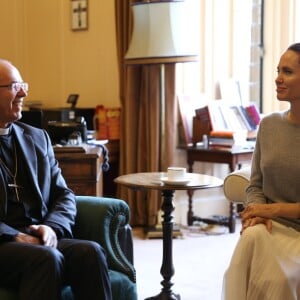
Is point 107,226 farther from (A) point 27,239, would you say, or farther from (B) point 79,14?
(B) point 79,14

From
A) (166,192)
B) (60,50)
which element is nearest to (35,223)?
(166,192)

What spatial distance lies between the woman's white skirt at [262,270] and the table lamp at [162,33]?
1.93m

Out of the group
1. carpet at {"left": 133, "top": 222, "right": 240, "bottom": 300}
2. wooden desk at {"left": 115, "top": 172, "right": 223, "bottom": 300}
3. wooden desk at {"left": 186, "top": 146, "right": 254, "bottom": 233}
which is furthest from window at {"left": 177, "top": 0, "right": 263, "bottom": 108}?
wooden desk at {"left": 115, "top": 172, "right": 223, "bottom": 300}

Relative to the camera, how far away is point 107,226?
2271mm

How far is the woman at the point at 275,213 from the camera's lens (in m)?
1.96

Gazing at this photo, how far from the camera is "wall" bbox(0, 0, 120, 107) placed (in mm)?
4625

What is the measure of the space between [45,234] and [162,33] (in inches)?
75.8

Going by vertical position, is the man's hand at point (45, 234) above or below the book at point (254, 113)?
below

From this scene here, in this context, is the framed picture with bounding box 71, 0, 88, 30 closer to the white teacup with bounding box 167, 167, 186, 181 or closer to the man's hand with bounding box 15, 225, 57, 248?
the white teacup with bounding box 167, 167, 186, 181

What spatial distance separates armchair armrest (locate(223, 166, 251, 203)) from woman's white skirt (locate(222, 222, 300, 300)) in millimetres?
552

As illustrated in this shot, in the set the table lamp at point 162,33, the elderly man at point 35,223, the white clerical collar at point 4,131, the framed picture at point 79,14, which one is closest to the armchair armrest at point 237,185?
the elderly man at point 35,223

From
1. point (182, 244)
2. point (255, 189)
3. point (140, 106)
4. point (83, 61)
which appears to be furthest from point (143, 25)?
point (255, 189)

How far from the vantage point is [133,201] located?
442 centimetres

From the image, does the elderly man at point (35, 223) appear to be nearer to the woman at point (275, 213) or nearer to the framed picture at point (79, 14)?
the woman at point (275, 213)
